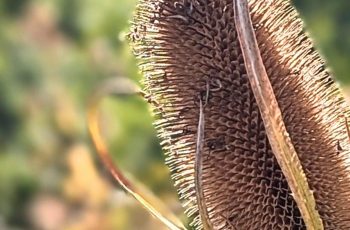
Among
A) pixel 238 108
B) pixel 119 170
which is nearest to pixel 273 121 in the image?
pixel 238 108

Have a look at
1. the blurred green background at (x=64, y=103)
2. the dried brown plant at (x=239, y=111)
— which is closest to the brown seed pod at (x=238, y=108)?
the dried brown plant at (x=239, y=111)

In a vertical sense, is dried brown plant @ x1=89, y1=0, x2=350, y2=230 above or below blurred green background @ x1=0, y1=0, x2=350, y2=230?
below

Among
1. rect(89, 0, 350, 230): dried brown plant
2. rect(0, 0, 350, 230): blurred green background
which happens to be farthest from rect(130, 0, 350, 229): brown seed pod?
rect(0, 0, 350, 230): blurred green background

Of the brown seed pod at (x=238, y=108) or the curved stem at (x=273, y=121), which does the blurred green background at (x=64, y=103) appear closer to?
the brown seed pod at (x=238, y=108)

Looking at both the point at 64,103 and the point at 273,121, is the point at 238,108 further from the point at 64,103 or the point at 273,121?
the point at 64,103

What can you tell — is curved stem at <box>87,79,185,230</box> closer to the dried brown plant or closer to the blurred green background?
the dried brown plant

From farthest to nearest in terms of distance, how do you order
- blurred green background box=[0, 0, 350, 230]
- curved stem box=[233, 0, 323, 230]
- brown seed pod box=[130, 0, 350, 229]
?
blurred green background box=[0, 0, 350, 230]
brown seed pod box=[130, 0, 350, 229]
curved stem box=[233, 0, 323, 230]

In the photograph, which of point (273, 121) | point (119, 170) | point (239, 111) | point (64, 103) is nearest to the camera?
point (273, 121)
